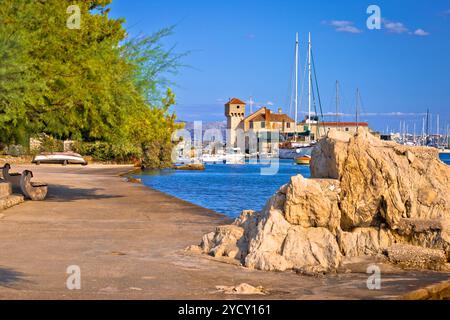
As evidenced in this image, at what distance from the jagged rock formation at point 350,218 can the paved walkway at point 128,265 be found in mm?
613

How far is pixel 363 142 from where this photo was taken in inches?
557

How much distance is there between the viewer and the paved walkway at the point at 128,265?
1053 cm

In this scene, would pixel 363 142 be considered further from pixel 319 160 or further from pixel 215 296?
pixel 215 296

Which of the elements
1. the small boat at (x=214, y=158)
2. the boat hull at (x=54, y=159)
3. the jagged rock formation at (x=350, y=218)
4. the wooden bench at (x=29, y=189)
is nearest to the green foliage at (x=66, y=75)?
the wooden bench at (x=29, y=189)

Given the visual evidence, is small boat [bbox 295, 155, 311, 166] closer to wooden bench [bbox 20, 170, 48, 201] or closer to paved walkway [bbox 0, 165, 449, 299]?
wooden bench [bbox 20, 170, 48, 201]

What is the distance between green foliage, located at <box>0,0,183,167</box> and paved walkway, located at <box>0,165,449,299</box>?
3.14 meters

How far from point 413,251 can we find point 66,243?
706 centimetres

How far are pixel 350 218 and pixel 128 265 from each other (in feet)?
14.0

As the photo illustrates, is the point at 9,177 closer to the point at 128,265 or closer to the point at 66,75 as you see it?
the point at 66,75

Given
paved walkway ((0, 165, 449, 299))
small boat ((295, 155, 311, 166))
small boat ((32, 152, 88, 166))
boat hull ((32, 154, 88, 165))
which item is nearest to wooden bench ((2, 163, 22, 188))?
paved walkway ((0, 165, 449, 299))

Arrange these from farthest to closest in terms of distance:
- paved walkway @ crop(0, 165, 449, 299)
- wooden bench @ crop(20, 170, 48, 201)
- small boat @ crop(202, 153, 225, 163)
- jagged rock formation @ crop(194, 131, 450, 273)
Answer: small boat @ crop(202, 153, 225, 163) < wooden bench @ crop(20, 170, 48, 201) < jagged rock formation @ crop(194, 131, 450, 273) < paved walkway @ crop(0, 165, 449, 299)

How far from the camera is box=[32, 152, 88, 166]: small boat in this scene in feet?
203

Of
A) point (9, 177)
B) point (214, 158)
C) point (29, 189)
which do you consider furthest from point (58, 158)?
point (214, 158)
